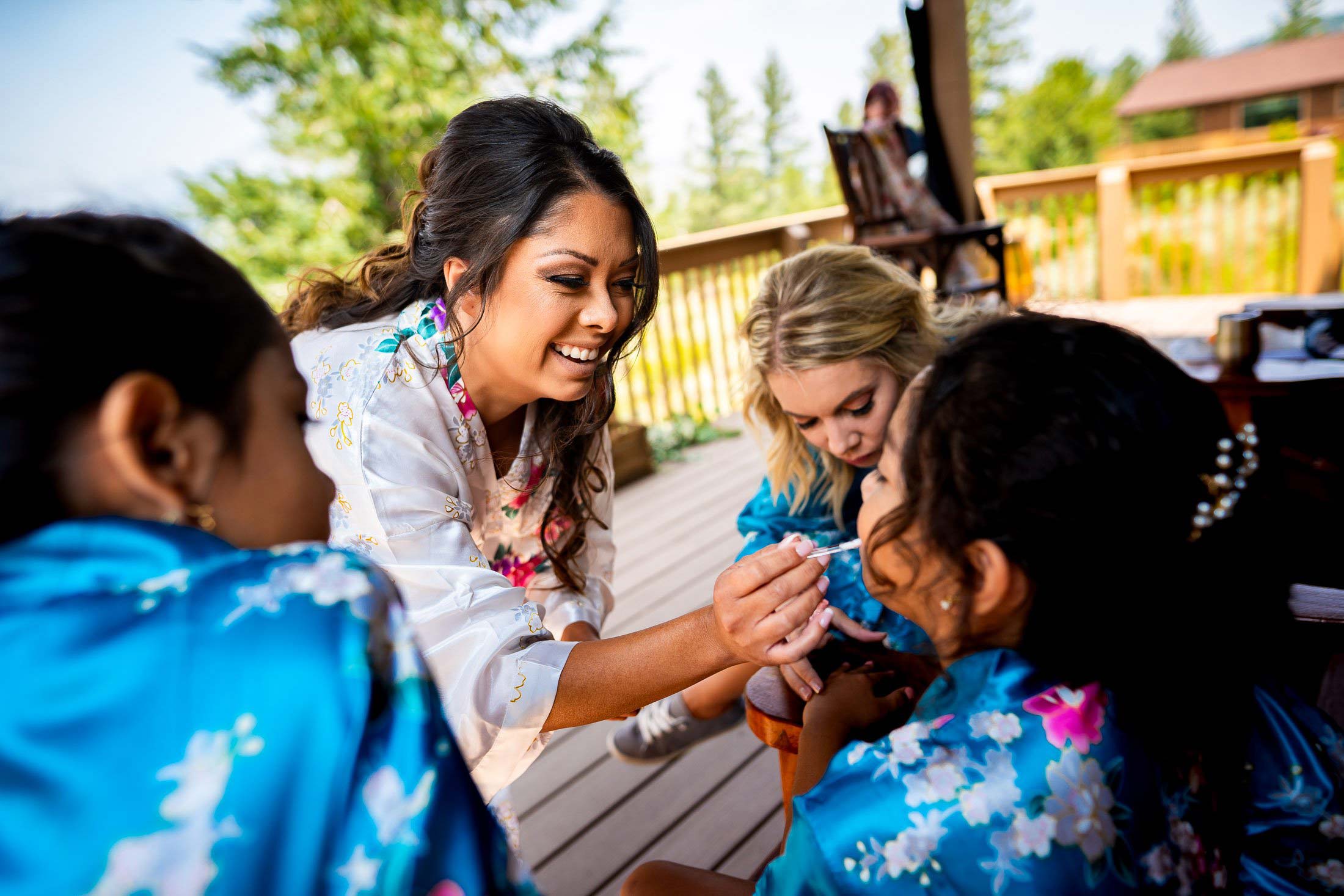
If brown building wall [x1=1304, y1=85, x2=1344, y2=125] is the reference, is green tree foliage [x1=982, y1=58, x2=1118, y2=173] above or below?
above

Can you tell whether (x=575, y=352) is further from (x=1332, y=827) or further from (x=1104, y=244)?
(x=1104, y=244)

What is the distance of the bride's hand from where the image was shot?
3.84ft

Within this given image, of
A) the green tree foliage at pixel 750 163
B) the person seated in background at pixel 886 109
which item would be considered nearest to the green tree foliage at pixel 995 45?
the green tree foliage at pixel 750 163

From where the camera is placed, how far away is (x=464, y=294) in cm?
147

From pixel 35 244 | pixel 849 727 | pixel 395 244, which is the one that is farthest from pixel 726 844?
pixel 35 244

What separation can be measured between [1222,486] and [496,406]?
3.75 ft

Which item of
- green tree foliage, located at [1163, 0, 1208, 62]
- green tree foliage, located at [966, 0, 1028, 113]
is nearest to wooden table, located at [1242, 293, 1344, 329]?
green tree foliage, located at [966, 0, 1028, 113]

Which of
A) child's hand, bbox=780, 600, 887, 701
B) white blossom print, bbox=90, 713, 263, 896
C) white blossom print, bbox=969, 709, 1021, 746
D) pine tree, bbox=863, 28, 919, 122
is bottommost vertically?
child's hand, bbox=780, 600, 887, 701

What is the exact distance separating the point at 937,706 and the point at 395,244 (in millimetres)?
1364

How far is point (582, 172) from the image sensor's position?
1.45 metres

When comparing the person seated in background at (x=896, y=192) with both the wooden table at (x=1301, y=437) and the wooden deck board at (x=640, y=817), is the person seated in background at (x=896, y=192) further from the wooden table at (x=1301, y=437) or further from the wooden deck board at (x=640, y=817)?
the wooden deck board at (x=640, y=817)

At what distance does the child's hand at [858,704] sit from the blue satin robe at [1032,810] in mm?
209

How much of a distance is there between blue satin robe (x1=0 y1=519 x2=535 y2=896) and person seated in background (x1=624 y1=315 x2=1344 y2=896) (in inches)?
19.4

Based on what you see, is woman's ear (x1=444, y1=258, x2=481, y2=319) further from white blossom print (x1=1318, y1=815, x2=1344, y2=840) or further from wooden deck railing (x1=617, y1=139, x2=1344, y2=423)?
wooden deck railing (x1=617, y1=139, x2=1344, y2=423)
